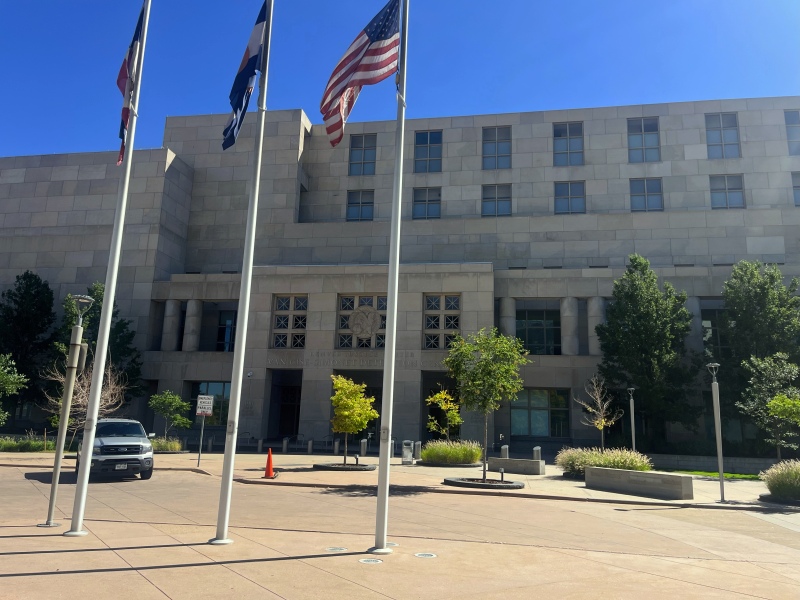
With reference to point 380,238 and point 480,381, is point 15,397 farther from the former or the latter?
point 480,381

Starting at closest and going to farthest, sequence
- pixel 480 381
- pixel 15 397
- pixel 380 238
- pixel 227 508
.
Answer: pixel 227 508 < pixel 480 381 < pixel 15 397 < pixel 380 238

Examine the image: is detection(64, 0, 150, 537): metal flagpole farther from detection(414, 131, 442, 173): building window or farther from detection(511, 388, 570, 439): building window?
detection(414, 131, 442, 173): building window

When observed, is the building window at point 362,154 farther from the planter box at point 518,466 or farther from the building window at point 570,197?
the planter box at point 518,466

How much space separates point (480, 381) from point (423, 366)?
16.7 metres

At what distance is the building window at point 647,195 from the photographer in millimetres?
45625

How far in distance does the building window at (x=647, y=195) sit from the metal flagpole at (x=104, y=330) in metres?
40.8

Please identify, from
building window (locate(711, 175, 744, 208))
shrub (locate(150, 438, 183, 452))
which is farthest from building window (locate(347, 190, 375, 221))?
building window (locate(711, 175, 744, 208))

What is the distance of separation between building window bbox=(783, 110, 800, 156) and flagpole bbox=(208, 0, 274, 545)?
150ft

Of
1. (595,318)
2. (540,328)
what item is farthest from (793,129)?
(540,328)

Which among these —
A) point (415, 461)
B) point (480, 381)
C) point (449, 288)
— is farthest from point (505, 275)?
point (480, 381)

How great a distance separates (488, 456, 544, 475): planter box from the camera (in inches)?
991

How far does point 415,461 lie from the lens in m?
28.7

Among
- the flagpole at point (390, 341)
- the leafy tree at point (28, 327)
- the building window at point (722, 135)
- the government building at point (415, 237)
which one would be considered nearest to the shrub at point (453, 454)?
the government building at point (415, 237)

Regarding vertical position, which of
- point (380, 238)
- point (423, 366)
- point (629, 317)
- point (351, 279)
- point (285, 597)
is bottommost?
point (285, 597)
